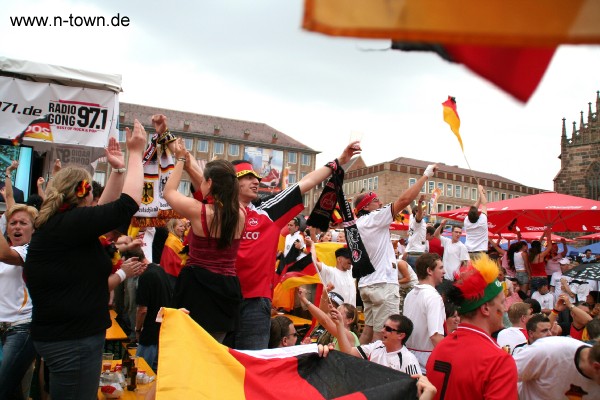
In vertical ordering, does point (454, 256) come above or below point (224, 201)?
below

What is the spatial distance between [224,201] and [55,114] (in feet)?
16.6

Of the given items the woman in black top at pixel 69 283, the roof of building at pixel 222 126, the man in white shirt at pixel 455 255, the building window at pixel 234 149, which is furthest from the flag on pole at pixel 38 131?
the building window at pixel 234 149

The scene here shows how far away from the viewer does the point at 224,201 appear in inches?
136

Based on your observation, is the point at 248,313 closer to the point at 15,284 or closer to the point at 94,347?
the point at 94,347

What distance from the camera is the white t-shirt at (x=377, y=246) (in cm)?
630

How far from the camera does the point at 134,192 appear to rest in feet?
10.4

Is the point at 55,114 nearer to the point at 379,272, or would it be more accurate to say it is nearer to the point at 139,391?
the point at 139,391

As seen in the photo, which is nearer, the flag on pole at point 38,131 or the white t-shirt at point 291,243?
the flag on pole at point 38,131

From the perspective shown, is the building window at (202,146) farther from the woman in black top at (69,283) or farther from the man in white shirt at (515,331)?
the woman in black top at (69,283)

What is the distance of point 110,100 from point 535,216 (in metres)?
11.6

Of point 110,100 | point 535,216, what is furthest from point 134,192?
point 535,216

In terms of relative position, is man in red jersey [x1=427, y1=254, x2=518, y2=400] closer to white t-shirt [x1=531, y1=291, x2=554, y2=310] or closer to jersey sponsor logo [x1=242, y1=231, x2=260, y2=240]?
jersey sponsor logo [x1=242, y1=231, x2=260, y2=240]

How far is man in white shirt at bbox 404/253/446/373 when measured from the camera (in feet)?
16.0

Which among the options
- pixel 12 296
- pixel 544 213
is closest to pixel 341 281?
pixel 12 296
